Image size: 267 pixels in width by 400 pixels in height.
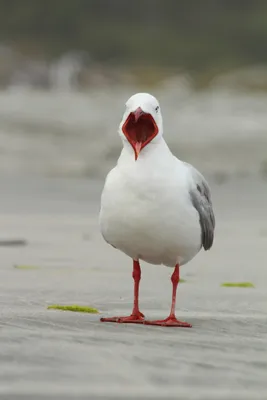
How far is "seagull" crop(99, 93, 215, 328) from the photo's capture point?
6.27m

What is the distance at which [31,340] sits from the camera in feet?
18.5

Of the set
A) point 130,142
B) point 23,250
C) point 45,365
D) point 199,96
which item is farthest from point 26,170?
point 45,365

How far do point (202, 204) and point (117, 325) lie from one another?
73 cm

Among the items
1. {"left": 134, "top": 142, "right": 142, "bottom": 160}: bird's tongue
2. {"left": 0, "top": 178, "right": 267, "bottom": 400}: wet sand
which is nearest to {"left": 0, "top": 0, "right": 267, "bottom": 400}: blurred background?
{"left": 0, "top": 178, "right": 267, "bottom": 400}: wet sand

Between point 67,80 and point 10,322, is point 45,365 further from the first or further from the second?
point 67,80

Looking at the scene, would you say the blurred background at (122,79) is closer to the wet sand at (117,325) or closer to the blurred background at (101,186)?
the blurred background at (101,186)

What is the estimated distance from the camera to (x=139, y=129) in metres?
6.46

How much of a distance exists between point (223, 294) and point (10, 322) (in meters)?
1.83

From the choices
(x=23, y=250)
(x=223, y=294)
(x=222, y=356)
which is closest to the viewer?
(x=222, y=356)

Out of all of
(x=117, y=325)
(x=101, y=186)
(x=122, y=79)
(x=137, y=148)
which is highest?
(x=122, y=79)

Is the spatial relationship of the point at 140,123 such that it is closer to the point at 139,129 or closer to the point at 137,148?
the point at 139,129

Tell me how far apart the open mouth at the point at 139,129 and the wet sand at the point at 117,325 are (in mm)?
848

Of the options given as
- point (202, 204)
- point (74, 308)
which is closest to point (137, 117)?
point (202, 204)

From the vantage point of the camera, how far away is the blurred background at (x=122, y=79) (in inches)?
777
